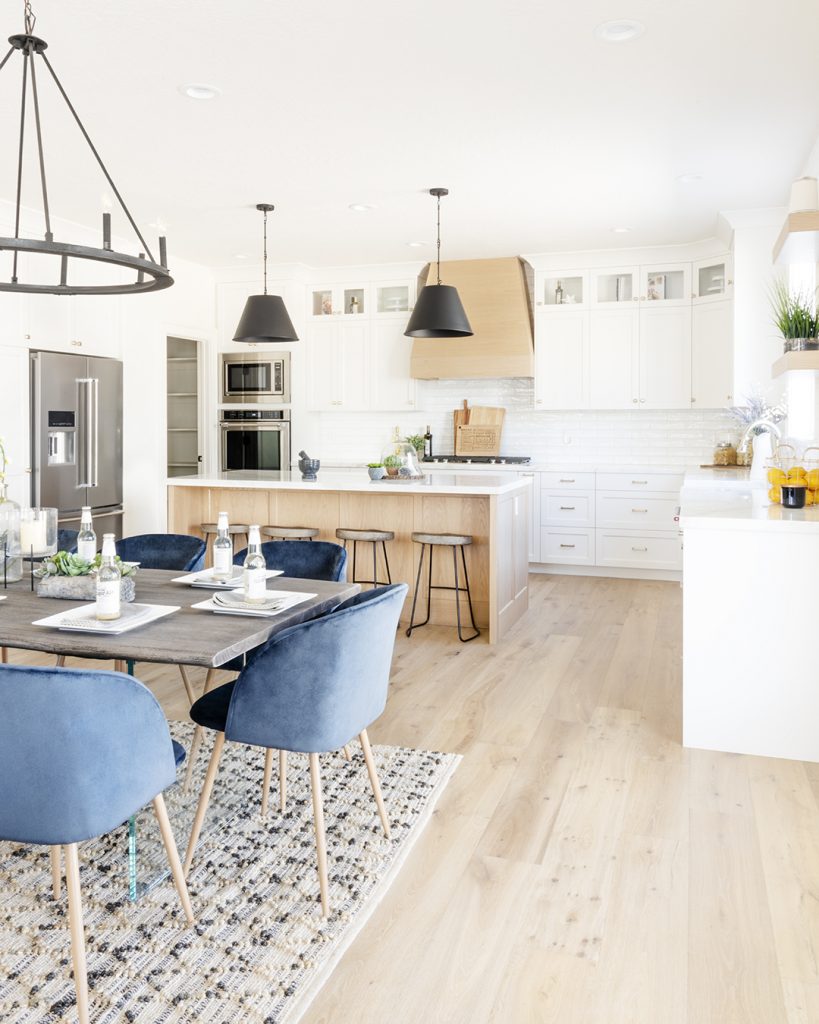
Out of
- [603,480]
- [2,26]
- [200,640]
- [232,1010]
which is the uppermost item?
[2,26]

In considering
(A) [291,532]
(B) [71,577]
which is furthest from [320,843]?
(A) [291,532]

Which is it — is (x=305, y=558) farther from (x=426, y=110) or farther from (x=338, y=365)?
(x=338, y=365)

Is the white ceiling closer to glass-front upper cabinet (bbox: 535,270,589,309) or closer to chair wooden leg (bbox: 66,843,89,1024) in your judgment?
glass-front upper cabinet (bbox: 535,270,589,309)

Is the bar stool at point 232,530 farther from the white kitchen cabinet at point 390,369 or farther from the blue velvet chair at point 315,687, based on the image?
the blue velvet chair at point 315,687

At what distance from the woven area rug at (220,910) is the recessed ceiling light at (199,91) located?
2.86 m

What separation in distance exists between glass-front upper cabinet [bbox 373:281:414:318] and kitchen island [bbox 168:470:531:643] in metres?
2.45

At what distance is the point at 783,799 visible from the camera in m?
2.79

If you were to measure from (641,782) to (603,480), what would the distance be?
4.13 m

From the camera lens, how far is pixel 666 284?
6.76m

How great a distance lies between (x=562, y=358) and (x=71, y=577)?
5216 mm

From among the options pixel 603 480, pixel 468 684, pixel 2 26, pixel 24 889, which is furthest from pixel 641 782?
pixel 603 480

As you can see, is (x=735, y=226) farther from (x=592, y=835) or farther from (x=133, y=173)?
(x=592, y=835)

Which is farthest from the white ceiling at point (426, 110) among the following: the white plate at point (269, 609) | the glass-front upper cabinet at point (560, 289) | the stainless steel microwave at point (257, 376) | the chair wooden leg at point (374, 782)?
the chair wooden leg at point (374, 782)

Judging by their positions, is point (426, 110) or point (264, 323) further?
point (264, 323)
